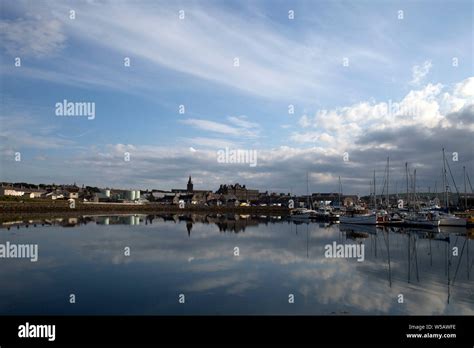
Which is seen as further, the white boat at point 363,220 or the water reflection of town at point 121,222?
the white boat at point 363,220

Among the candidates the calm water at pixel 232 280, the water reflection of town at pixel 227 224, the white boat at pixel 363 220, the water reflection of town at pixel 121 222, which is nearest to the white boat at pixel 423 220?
the water reflection of town at pixel 227 224

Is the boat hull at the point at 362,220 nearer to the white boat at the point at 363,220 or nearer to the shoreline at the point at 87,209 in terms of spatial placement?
the white boat at the point at 363,220

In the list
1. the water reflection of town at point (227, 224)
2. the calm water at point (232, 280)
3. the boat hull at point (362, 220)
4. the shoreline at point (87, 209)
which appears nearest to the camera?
the calm water at point (232, 280)

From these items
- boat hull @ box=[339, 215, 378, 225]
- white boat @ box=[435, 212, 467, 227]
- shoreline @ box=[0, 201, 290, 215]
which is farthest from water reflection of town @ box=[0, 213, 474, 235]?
shoreline @ box=[0, 201, 290, 215]

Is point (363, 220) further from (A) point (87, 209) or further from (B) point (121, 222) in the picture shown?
(A) point (87, 209)

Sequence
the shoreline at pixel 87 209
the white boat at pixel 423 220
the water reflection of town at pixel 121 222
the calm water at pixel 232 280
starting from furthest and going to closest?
the shoreline at pixel 87 209 < the white boat at pixel 423 220 < the water reflection of town at pixel 121 222 < the calm water at pixel 232 280

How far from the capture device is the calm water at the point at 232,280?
601 inches

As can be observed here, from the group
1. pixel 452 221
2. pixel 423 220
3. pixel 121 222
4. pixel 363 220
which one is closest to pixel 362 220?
pixel 363 220

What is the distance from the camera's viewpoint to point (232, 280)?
787 inches

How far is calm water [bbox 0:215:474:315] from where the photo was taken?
50.1 feet

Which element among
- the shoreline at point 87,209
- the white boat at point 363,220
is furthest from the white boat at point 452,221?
the shoreline at point 87,209

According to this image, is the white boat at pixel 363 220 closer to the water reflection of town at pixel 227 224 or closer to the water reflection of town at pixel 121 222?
the water reflection of town at pixel 227 224

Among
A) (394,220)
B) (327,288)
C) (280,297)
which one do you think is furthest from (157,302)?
(394,220)
